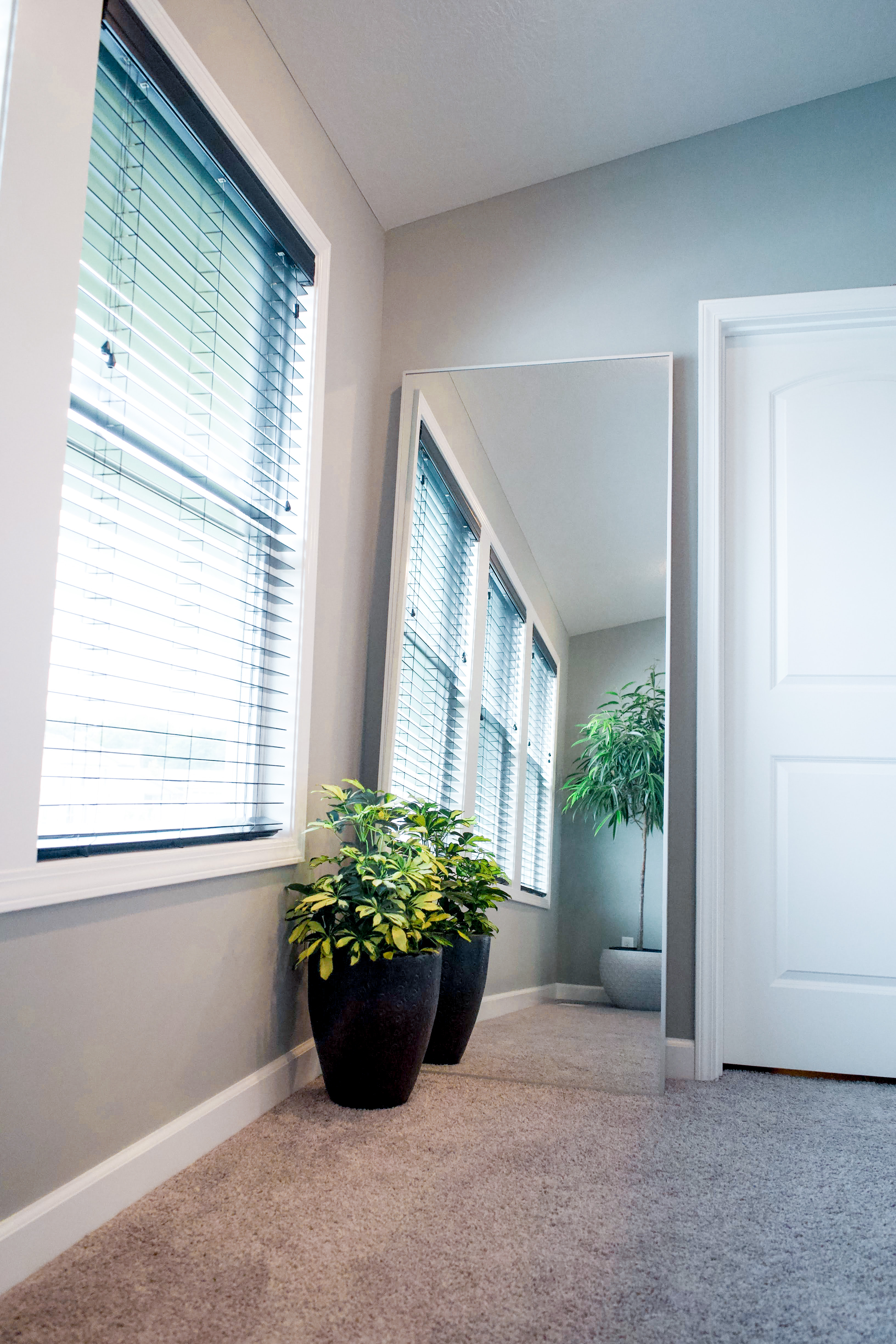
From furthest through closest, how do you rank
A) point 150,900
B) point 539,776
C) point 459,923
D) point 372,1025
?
1. point 539,776
2. point 459,923
3. point 372,1025
4. point 150,900

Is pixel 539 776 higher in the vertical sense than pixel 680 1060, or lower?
higher

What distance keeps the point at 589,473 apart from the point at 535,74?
0.97 metres

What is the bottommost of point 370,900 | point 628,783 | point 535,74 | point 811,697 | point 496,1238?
point 496,1238

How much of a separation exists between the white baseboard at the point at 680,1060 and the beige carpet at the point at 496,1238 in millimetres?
319

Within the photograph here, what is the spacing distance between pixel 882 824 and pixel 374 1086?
57.2 inches

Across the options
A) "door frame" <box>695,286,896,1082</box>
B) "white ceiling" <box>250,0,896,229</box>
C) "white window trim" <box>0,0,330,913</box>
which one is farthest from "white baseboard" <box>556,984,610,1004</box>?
"white ceiling" <box>250,0,896,229</box>

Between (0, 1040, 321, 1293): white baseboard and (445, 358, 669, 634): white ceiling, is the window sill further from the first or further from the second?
(445, 358, 669, 634): white ceiling

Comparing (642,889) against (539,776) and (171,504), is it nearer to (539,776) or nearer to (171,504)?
(539,776)

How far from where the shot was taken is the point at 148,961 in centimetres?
161

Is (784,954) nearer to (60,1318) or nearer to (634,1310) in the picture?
(634,1310)

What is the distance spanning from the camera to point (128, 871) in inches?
60.3

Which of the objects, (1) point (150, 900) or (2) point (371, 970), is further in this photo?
(2) point (371, 970)

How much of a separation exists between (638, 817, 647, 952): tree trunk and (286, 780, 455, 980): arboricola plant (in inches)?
20.4

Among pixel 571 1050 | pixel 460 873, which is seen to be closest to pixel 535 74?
pixel 460 873
